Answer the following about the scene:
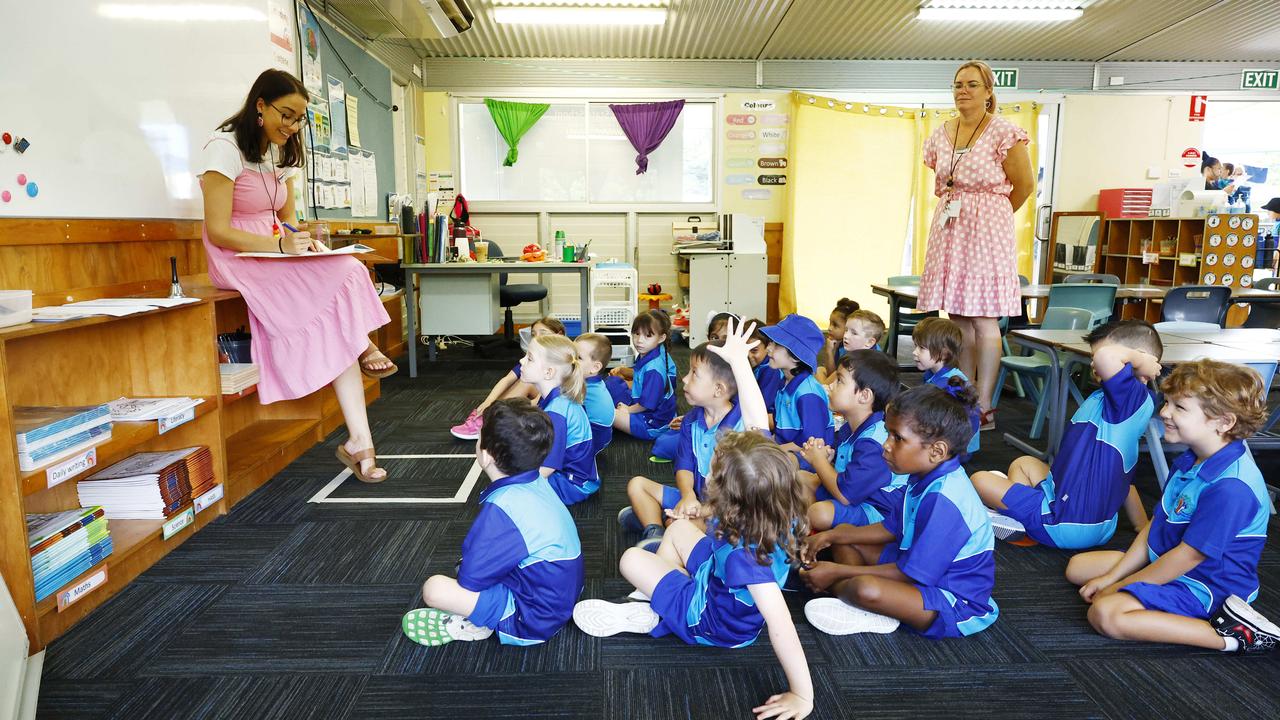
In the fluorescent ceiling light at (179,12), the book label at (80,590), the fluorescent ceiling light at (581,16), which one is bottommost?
the book label at (80,590)

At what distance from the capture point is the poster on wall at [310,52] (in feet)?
15.5

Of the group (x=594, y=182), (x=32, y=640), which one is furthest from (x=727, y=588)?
(x=594, y=182)

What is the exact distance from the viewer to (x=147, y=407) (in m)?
2.46

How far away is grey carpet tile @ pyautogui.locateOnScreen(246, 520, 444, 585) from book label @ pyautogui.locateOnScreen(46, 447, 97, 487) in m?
0.51

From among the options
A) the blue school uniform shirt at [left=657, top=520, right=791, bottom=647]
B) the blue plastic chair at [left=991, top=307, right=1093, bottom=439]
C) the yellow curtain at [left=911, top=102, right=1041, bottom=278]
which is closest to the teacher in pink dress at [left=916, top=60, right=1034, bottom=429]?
the blue plastic chair at [left=991, top=307, right=1093, bottom=439]

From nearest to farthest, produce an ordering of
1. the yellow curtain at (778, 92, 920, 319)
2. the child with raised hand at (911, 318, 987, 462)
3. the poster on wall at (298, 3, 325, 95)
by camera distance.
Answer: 1. the child with raised hand at (911, 318, 987, 462)
2. the poster on wall at (298, 3, 325, 95)
3. the yellow curtain at (778, 92, 920, 319)

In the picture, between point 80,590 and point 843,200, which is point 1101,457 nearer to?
point 80,590

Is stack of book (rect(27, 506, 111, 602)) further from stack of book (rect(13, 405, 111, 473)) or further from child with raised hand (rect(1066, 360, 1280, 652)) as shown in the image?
child with raised hand (rect(1066, 360, 1280, 652))

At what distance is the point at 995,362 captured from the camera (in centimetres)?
368

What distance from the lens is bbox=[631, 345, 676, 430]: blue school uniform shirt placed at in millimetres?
3654

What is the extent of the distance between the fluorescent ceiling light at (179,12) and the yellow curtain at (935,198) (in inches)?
251

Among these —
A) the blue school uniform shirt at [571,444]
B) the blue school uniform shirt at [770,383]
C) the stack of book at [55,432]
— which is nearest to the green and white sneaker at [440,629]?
the blue school uniform shirt at [571,444]

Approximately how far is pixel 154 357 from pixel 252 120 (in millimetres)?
920

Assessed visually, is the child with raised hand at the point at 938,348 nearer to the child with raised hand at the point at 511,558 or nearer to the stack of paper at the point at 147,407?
the child with raised hand at the point at 511,558
